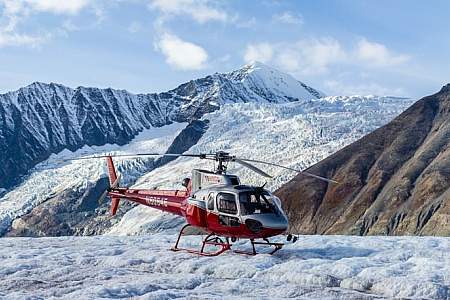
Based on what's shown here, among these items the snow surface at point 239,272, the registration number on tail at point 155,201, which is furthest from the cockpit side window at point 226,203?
the registration number on tail at point 155,201

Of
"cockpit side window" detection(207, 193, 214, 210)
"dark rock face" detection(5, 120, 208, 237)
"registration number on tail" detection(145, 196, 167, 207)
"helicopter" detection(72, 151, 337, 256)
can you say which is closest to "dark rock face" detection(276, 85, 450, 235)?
"registration number on tail" detection(145, 196, 167, 207)

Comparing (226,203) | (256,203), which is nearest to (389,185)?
(226,203)

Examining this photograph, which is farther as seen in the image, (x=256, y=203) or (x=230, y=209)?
(x=230, y=209)

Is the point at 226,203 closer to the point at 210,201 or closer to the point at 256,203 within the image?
the point at 210,201

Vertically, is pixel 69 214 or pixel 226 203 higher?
pixel 226 203

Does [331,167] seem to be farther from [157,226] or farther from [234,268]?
[234,268]

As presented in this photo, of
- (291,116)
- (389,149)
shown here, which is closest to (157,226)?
(389,149)

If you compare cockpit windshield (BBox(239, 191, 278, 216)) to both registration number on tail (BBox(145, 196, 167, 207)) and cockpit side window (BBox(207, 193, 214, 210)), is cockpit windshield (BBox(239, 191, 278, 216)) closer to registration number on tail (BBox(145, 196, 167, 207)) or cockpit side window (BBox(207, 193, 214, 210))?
cockpit side window (BBox(207, 193, 214, 210))
